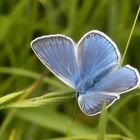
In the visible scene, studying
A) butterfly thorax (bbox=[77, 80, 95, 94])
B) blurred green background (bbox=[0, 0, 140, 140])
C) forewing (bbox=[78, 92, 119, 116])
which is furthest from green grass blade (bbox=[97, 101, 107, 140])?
blurred green background (bbox=[0, 0, 140, 140])

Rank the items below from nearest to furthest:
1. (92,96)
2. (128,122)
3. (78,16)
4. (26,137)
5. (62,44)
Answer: (92,96), (62,44), (26,137), (128,122), (78,16)

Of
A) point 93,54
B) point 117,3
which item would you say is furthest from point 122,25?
point 93,54

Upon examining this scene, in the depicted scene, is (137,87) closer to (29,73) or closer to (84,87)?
(84,87)

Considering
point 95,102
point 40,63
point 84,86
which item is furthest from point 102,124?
point 40,63

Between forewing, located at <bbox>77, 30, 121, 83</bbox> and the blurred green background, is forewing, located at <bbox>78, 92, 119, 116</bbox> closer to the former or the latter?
forewing, located at <bbox>77, 30, 121, 83</bbox>

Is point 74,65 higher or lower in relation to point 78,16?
lower

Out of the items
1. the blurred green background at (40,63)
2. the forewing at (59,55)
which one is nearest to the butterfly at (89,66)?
the forewing at (59,55)
